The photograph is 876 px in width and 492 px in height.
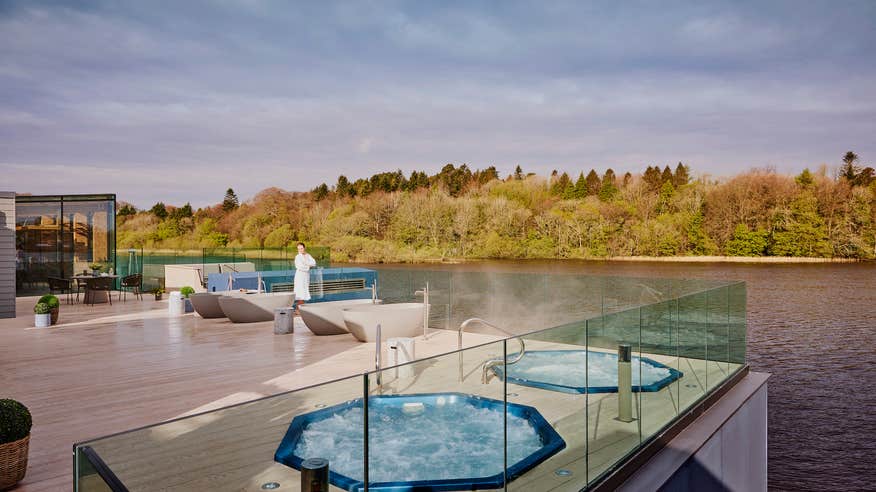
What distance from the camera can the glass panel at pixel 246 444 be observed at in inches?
77.7

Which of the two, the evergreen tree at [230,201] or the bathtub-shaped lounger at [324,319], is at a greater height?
the evergreen tree at [230,201]

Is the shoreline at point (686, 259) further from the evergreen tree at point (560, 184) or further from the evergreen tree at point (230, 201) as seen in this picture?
the evergreen tree at point (230, 201)

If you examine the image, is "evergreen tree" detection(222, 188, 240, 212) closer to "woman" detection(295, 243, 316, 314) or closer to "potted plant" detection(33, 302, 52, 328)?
"potted plant" detection(33, 302, 52, 328)

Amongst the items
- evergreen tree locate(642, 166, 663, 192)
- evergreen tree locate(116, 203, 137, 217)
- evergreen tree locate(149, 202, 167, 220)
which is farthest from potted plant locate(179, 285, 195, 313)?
evergreen tree locate(642, 166, 663, 192)

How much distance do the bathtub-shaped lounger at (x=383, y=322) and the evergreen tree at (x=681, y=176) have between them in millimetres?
45542

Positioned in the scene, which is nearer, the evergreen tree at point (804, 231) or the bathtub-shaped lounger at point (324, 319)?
the bathtub-shaped lounger at point (324, 319)

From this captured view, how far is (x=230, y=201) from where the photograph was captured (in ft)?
170

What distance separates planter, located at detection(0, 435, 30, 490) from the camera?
3.41 metres

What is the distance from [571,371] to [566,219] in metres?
44.1

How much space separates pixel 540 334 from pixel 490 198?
45976 millimetres

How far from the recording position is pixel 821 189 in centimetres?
4081

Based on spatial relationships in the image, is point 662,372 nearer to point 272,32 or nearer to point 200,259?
point 200,259

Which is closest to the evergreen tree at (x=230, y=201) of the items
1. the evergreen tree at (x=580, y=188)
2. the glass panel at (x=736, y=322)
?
the evergreen tree at (x=580, y=188)

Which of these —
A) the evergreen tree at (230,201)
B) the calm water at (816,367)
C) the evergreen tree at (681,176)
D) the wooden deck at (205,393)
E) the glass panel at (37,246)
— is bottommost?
the calm water at (816,367)
